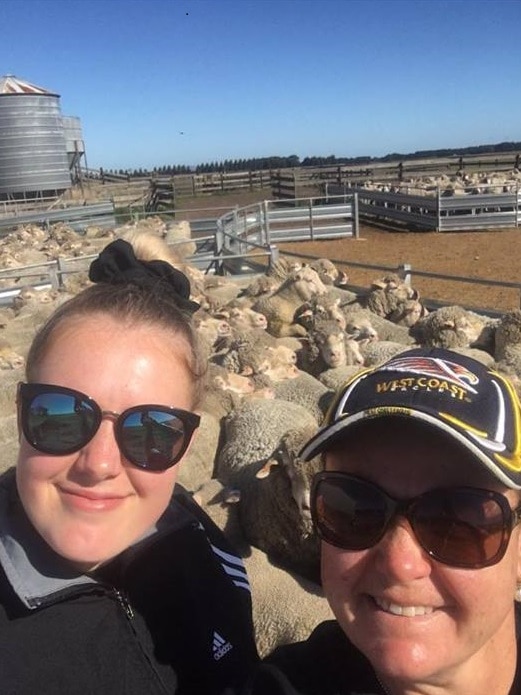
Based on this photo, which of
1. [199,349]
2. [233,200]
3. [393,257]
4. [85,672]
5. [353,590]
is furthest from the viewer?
[233,200]

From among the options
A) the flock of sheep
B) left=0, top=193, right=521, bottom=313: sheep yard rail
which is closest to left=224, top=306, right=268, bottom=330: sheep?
the flock of sheep

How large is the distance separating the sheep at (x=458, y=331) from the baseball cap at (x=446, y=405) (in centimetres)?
613

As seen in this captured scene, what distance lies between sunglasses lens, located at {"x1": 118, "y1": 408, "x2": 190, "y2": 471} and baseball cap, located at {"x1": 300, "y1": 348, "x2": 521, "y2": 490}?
52 centimetres

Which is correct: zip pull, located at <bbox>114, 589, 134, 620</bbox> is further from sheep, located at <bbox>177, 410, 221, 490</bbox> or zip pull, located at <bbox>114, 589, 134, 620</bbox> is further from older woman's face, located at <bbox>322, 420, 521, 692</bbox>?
sheep, located at <bbox>177, 410, 221, 490</bbox>

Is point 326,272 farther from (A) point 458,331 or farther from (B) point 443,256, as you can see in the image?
(B) point 443,256

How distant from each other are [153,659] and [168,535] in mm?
324

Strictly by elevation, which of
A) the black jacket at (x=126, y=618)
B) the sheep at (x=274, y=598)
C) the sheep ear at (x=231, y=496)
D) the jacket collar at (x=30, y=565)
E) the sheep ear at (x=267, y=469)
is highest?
the jacket collar at (x=30, y=565)

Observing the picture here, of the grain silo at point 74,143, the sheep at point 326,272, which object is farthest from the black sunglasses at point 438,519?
the grain silo at point 74,143

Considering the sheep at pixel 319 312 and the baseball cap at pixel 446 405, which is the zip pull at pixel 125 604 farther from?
the sheep at pixel 319 312

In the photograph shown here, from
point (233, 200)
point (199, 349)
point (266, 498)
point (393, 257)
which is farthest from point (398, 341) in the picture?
point (233, 200)

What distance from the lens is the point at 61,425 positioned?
1574 mm

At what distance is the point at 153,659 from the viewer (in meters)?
1.59

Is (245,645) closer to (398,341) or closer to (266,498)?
(266,498)

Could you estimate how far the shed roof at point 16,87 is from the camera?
→ 117ft
